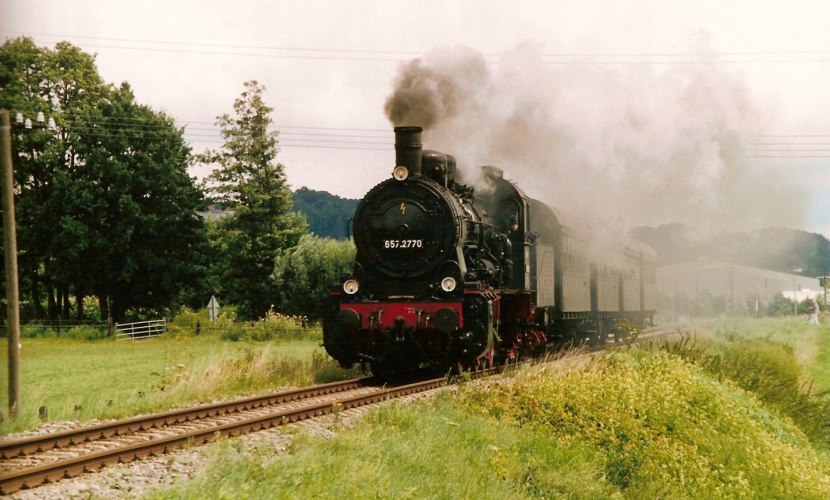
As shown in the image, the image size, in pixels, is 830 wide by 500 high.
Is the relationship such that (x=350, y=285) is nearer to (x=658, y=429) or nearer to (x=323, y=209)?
(x=658, y=429)

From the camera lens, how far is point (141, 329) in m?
34.9

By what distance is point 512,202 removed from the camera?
1606 centimetres

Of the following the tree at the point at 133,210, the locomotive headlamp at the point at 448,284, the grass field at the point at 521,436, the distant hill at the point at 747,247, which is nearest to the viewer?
the grass field at the point at 521,436

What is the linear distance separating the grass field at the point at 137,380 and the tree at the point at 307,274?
1593 centimetres

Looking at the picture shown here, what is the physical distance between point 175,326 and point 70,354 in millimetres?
8915

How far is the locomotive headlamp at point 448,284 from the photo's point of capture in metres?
13.4

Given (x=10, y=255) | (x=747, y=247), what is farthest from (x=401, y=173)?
(x=747, y=247)

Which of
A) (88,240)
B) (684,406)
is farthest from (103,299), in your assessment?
(684,406)

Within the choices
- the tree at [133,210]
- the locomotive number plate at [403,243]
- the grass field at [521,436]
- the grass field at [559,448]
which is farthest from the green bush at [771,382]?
the tree at [133,210]

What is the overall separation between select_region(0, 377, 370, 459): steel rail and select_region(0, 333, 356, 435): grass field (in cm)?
112

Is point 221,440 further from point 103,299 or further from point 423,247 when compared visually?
point 103,299

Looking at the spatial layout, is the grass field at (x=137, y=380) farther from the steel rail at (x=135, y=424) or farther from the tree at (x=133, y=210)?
the tree at (x=133, y=210)

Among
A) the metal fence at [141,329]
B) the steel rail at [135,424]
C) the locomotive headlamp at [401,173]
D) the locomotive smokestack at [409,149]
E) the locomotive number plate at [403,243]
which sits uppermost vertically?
the locomotive smokestack at [409,149]

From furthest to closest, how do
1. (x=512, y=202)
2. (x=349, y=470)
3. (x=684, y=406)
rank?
(x=512, y=202), (x=684, y=406), (x=349, y=470)
